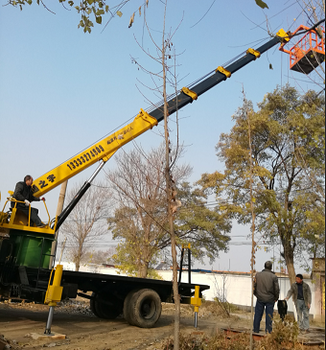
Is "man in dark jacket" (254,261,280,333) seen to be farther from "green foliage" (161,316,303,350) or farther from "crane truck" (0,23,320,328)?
"crane truck" (0,23,320,328)

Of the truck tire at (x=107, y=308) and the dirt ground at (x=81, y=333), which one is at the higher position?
the truck tire at (x=107, y=308)

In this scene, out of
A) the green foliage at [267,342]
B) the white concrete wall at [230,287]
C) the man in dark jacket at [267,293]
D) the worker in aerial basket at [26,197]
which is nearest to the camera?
the green foliage at [267,342]

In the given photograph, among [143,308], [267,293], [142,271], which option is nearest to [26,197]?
[143,308]

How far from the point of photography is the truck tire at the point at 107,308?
1049cm

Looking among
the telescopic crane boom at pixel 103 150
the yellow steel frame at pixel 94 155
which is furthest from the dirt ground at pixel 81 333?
the yellow steel frame at pixel 94 155

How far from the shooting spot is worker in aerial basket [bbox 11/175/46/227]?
345 inches

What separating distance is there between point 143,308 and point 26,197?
13.6 feet

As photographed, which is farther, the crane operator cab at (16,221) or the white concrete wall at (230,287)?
the white concrete wall at (230,287)

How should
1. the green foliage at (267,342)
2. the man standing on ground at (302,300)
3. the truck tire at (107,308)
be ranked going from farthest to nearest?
the truck tire at (107,308) < the man standing on ground at (302,300) < the green foliage at (267,342)

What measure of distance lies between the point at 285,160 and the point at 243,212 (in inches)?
139

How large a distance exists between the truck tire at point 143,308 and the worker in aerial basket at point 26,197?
293 cm

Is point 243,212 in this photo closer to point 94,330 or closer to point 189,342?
point 94,330

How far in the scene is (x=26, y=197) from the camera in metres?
8.99

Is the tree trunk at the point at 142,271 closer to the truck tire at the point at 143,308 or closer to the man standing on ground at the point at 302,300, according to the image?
the truck tire at the point at 143,308
